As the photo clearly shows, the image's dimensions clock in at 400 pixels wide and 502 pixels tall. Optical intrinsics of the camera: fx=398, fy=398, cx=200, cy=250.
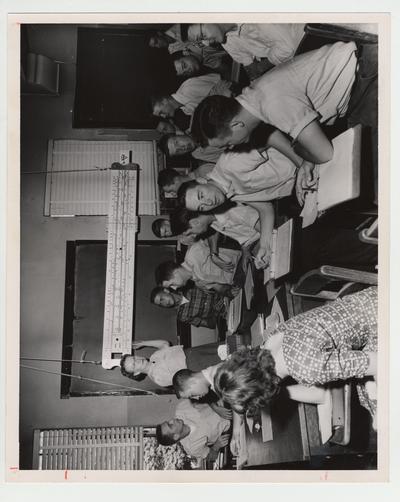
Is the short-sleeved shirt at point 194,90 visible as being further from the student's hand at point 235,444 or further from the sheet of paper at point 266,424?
the student's hand at point 235,444

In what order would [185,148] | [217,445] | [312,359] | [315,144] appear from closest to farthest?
1. [312,359]
2. [315,144]
3. [217,445]
4. [185,148]

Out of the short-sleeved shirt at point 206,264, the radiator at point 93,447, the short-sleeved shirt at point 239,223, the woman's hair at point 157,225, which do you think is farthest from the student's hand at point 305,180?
the radiator at point 93,447

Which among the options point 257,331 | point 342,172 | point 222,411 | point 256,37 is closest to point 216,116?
point 256,37

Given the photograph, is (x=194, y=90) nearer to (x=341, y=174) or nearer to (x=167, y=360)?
(x=341, y=174)

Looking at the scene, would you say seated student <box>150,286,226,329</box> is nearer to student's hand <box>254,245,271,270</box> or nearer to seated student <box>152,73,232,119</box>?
student's hand <box>254,245,271,270</box>

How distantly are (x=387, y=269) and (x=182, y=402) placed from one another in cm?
114

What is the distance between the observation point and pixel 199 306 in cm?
204

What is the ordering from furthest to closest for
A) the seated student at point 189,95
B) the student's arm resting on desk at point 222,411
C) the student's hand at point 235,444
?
the seated student at point 189,95, the student's arm resting on desk at point 222,411, the student's hand at point 235,444

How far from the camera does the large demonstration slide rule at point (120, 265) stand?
1688mm

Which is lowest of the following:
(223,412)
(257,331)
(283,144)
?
(223,412)

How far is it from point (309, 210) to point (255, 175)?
0.42 meters

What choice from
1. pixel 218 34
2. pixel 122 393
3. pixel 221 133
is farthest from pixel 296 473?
pixel 218 34

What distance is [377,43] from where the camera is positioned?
1101mm

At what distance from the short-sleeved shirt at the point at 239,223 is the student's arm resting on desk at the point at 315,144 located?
1.63 ft
